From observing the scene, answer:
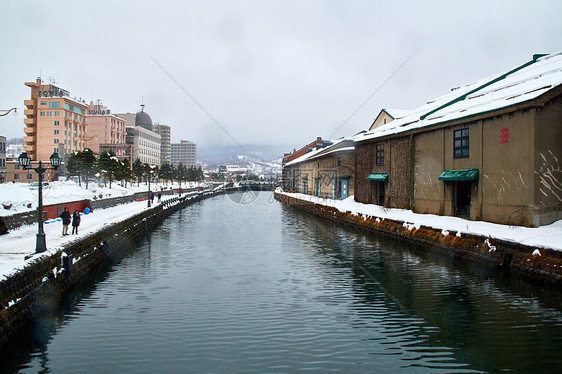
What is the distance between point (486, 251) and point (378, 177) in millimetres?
19296

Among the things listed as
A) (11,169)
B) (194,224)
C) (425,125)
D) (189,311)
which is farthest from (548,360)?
(11,169)

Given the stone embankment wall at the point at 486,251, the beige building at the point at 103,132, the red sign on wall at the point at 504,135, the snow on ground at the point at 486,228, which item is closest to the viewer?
the stone embankment wall at the point at 486,251

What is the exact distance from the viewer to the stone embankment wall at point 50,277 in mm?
11156

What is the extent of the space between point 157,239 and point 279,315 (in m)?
20.7

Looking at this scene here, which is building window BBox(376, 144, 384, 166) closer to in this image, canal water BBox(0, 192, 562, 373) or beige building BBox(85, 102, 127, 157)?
canal water BBox(0, 192, 562, 373)

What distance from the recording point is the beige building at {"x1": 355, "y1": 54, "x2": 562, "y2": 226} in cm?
2062

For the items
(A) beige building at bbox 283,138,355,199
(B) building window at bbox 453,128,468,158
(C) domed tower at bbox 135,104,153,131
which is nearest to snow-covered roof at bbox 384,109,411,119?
(A) beige building at bbox 283,138,355,199

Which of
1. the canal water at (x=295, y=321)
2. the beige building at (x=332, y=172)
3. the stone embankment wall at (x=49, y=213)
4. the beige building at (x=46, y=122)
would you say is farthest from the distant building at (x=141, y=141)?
the canal water at (x=295, y=321)

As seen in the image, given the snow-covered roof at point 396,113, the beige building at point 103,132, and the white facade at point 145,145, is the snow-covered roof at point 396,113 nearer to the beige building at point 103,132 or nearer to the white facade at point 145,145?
the beige building at point 103,132

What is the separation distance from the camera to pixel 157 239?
31734 millimetres

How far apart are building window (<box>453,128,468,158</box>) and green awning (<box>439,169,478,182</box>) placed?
1.02m

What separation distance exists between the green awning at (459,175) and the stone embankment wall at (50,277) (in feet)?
66.9

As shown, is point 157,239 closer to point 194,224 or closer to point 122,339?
point 194,224

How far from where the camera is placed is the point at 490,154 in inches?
932
